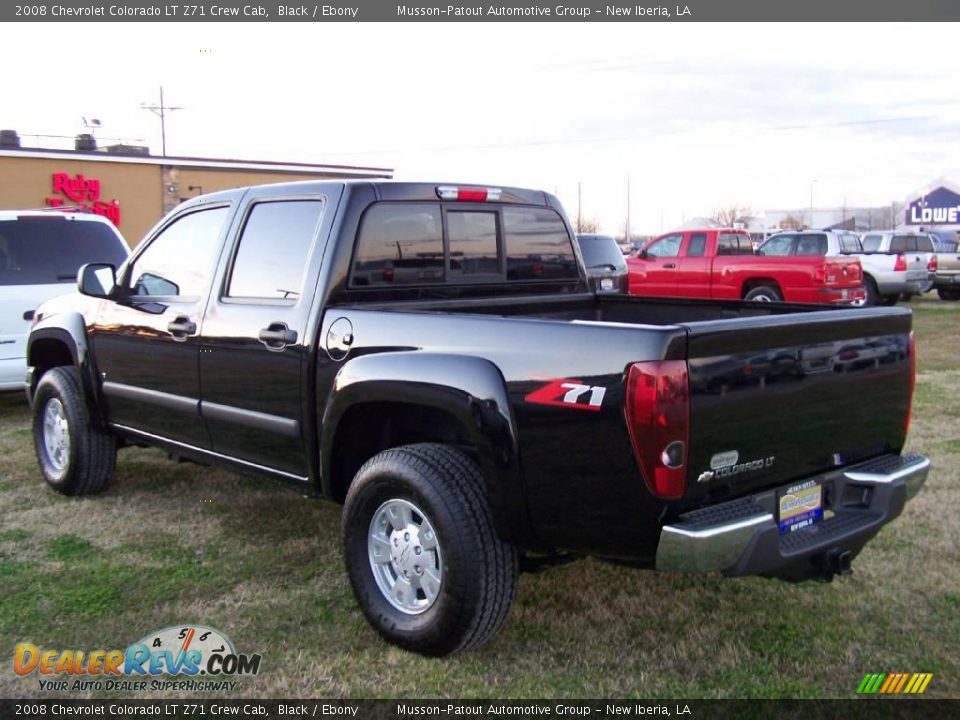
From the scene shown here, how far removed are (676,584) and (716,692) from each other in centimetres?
102

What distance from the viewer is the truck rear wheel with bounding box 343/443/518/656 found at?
11.7ft

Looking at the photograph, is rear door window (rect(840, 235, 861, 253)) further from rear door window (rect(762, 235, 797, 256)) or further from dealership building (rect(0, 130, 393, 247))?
dealership building (rect(0, 130, 393, 247))

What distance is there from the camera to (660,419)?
3.08m

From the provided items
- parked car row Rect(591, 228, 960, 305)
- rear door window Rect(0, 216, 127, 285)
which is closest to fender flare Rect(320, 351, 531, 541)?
rear door window Rect(0, 216, 127, 285)

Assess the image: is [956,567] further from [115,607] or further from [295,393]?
[115,607]

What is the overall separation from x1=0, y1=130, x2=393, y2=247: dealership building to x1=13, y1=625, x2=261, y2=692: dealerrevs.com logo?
21.8 m

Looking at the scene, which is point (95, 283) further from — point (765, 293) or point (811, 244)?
point (811, 244)

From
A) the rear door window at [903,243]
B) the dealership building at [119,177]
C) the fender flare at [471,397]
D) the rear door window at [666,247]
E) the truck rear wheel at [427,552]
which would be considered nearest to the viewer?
the fender flare at [471,397]

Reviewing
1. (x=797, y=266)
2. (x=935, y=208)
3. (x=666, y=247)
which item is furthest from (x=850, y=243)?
(x=935, y=208)

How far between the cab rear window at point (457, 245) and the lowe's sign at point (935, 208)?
70.8m

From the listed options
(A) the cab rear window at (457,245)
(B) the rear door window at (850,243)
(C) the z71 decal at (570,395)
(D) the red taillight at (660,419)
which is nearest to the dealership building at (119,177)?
(B) the rear door window at (850,243)

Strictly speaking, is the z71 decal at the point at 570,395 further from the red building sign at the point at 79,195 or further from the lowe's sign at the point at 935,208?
the lowe's sign at the point at 935,208

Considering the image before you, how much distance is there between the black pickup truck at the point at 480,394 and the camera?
3201 mm

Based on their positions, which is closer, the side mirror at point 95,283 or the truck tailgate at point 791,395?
the truck tailgate at point 791,395
